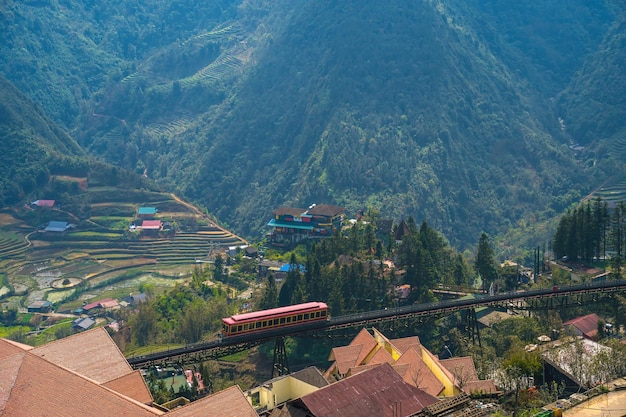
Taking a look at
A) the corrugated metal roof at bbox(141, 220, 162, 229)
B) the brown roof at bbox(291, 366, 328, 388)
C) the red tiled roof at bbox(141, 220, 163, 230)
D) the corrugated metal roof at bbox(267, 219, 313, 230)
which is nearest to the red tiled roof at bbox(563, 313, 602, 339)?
the brown roof at bbox(291, 366, 328, 388)

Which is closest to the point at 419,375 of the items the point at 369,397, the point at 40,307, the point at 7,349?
the point at 369,397

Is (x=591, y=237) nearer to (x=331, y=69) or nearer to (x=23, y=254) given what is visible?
(x=23, y=254)

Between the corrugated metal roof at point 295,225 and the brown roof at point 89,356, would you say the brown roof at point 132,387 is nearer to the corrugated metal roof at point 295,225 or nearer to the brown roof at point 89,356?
the brown roof at point 89,356

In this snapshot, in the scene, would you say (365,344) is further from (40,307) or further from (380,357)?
(40,307)

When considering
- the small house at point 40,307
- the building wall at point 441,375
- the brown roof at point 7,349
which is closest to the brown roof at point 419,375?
the building wall at point 441,375

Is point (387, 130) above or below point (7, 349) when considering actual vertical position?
above

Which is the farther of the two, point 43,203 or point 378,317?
point 43,203

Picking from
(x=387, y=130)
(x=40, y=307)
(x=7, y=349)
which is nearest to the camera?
(x=7, y=349)
